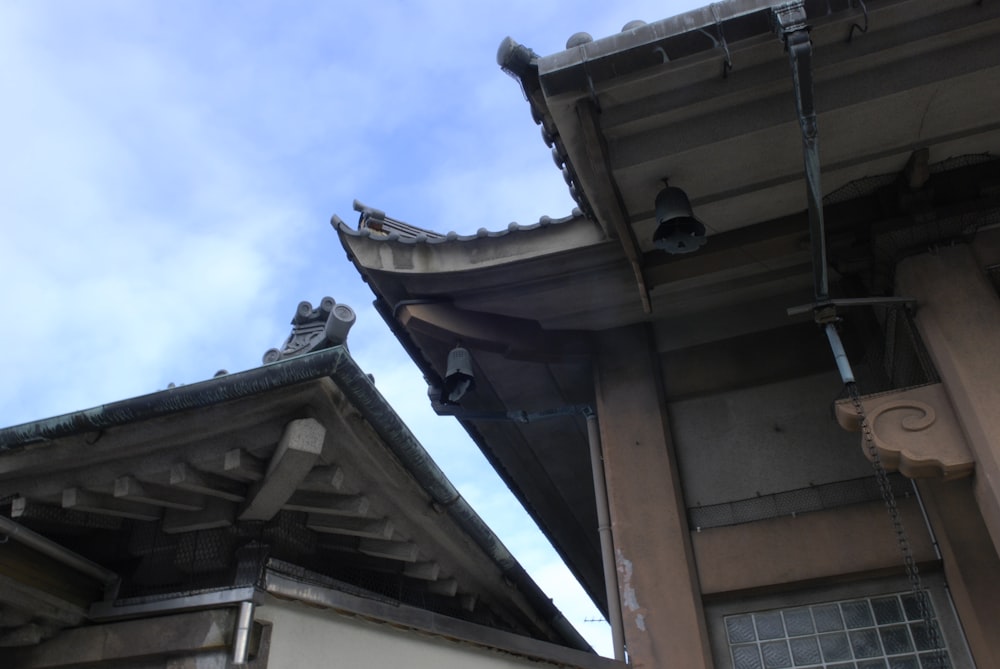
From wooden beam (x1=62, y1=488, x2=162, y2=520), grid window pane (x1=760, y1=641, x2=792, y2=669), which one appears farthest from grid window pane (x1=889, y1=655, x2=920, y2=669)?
wooden beam (x1=62, y1=488, x2=162, y2=520)

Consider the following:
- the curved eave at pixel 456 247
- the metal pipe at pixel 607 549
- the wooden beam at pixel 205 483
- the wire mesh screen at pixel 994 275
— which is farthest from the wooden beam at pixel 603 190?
the wooden beam at pixel 205 483

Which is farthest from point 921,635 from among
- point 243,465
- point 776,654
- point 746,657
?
point 243,465

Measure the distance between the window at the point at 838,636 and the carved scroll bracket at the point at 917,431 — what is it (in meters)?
1.44

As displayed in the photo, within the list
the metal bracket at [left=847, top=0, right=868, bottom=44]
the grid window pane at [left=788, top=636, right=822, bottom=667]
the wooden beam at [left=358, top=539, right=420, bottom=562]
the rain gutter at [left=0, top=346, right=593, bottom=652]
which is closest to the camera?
the rain gutter at [left=0, top=346, right=593, bottom=652]

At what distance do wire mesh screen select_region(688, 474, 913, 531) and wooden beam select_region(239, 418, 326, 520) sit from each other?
13.4ft

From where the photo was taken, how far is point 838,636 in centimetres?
639

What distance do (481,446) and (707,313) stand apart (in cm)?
356

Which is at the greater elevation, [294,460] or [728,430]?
[728,430]

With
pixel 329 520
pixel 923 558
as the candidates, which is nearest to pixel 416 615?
pixel 329 520

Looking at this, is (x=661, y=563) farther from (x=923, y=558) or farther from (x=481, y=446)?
(x=481, y=446)

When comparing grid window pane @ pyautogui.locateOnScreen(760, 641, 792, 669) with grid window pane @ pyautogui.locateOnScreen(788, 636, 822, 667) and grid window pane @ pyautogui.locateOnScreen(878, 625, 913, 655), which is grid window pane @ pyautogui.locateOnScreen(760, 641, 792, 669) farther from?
grid window pane @ pyautogui.locateOnScreen(878, 625, 913, 655)

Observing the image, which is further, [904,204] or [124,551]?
[904,204]

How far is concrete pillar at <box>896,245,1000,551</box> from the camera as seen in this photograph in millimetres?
5289

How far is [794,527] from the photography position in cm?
677
